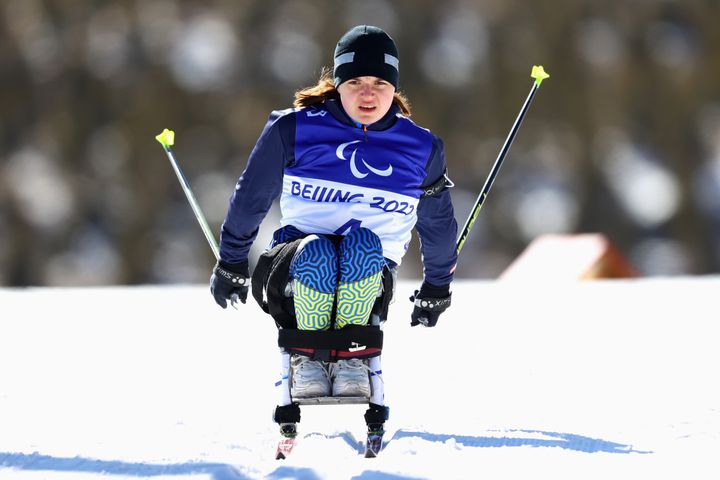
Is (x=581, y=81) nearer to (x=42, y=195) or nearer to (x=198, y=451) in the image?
(x=42, y=195)

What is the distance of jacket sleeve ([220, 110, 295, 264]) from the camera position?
1.78 metres

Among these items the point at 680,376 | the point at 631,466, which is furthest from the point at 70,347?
the point at 631,466

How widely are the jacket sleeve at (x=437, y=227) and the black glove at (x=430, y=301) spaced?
0.01m

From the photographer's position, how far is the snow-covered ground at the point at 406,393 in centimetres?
143

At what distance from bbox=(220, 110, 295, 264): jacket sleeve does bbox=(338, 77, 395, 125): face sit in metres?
0.10

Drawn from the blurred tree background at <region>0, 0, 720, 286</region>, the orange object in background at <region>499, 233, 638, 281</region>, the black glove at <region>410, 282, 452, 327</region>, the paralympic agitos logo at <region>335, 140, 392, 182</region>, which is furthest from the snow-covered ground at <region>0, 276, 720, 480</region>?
the blurred tree background at <region>0, 0, 720, 286</region>

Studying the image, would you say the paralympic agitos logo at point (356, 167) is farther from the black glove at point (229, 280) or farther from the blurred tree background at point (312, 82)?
the blurred tree background at point (312, 82)

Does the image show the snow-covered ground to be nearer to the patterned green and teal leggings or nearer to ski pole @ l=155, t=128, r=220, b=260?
the patterned green and teal leggings

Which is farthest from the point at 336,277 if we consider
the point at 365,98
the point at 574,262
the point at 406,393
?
the point at 574,262

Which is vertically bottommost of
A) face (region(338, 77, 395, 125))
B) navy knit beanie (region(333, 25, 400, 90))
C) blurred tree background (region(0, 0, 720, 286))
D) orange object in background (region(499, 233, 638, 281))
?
face (region(338, 77, 395, 125))

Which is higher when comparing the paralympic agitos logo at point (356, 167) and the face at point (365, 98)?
the face at point (365, 98)

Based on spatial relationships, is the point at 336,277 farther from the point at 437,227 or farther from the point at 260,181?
the point at 437,227

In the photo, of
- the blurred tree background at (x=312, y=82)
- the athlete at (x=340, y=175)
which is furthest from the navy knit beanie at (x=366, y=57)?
the blurred tree background at (x=312, y=82)

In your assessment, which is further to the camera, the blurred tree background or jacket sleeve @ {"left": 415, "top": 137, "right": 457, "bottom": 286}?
the blurred tree background
